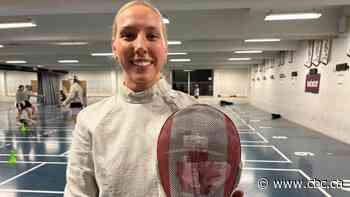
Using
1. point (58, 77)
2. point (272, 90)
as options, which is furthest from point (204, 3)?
point (58, 77)

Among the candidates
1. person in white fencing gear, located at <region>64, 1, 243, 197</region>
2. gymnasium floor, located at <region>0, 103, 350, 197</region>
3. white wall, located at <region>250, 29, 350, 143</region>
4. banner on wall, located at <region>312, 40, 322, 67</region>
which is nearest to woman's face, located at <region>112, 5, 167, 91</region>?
person in white fencing gear, located at <region>64, 1, 243, 197</region>

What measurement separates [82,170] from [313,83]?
9065 millimetres

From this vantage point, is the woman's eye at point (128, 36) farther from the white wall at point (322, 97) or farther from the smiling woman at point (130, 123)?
the white wall at point (322, 97)

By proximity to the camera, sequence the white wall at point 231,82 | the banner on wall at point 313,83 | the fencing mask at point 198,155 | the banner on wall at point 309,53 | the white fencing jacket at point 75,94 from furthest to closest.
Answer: the white wall at point 231,82 < the banner on wall at point 309,53 < the banner on wall at point 313,83 < the white fencing jacket at point 75,94 < the fencing mask at point 198,155

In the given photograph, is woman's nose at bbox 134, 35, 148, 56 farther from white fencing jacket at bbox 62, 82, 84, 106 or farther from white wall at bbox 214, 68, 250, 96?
white wall at bbox 214, 68, 250, 96

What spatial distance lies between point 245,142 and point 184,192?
6.44 meters

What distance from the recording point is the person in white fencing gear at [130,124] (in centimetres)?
83

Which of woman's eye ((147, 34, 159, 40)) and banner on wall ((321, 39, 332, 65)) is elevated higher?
banner on wall ((321, 39, 332, 65))

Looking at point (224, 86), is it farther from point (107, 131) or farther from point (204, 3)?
point (107, 131)

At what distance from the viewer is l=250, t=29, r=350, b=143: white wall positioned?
6617 millimetres

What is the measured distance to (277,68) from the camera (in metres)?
13.3

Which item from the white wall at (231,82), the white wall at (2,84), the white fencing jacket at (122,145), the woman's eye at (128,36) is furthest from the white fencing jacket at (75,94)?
the white wall at (2,84)

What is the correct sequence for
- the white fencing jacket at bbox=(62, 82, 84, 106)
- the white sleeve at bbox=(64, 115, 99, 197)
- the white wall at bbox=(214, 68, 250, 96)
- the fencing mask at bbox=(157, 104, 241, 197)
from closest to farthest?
the fencing mask at bbox=(157, 104, 241, 197) < the white sleeve at bbox=(64, 115, 99, 197) < the white fencing jacket at bbox=(62, 82, 84, 106) < the white wall at bbox=(214, 68, 250, 96)

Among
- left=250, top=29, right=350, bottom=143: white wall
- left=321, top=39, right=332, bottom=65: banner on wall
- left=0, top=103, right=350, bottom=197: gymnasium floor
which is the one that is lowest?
left=0, top=103, right=350, bottom=197: gymnasium floor
